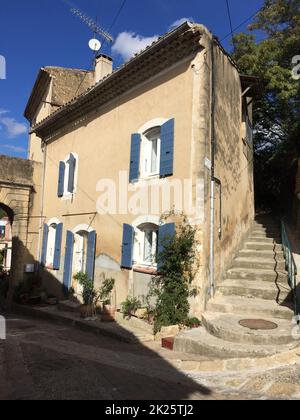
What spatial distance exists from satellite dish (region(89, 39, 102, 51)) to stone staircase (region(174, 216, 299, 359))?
1046 centimetres

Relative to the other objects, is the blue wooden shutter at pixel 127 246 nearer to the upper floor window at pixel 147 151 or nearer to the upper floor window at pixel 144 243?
the upper floor window at pixel 144 243

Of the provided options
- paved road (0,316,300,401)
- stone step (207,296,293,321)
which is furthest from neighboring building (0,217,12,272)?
paved road (0,316,300,401)

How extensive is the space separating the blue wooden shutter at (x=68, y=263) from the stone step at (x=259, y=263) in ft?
17.2

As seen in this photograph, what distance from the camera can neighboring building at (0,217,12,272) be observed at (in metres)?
30.8

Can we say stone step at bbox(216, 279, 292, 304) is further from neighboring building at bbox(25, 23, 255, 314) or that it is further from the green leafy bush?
the green leafy bush

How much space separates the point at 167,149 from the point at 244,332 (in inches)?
166

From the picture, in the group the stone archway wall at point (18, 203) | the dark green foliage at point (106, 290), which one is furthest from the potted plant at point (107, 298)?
the stone archway wall at point (18, 203)

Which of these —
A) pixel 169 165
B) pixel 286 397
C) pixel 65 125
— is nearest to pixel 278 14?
pixel 65 125

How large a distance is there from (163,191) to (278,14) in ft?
36.5

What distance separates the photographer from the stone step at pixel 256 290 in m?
7.43

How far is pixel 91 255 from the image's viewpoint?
410 inches

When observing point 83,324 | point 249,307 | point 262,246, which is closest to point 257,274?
point 249,307

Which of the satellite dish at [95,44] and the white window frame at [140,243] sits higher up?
the satellite dish at [95,44]

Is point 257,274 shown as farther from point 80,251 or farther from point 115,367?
point 80,251
